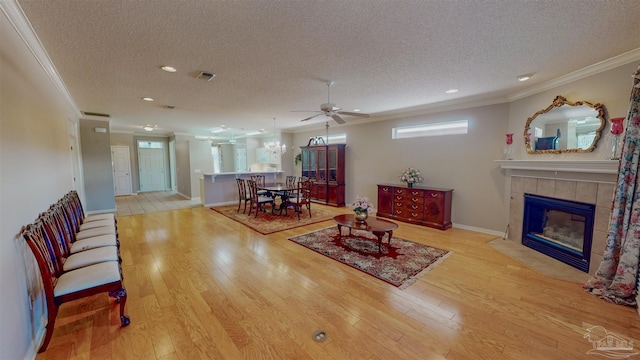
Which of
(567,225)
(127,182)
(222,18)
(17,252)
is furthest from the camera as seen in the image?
(127,182)

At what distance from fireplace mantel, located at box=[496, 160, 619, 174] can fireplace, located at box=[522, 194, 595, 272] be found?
0.45m

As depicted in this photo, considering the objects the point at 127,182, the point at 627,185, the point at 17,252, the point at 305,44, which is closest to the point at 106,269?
the point at 17,252

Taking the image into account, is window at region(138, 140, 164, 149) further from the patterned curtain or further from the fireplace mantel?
the patterned curtain

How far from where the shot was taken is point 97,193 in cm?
642

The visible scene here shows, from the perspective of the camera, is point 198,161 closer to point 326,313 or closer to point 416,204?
point 416,204

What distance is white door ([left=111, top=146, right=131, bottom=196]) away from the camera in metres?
9.41

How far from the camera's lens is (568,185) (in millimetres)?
3381

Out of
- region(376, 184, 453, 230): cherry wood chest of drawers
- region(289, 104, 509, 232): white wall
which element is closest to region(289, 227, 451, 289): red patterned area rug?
region(376, 184, 453, 230): cherry wood chest of drawers

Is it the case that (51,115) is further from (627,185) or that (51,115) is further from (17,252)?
(627,185)

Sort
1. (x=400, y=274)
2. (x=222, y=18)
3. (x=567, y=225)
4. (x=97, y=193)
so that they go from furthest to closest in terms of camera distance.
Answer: (x=97, y=193) → (x=567, y=225) → (x=400, y=274) → (x=222, y=18)

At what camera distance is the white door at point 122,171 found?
9413 mm

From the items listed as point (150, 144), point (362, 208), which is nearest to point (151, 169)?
point (150, 144)

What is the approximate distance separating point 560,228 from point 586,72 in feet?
7.10

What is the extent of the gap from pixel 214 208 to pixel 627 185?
7725 millimetres
